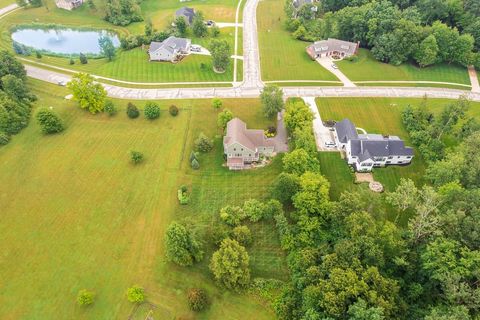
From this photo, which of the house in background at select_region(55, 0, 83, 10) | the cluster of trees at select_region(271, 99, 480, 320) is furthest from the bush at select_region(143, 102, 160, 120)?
the house in background at select_region(55, 0, 83, 10)

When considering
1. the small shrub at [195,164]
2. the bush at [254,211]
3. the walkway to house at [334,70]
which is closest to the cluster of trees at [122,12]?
the walkway to house at [334,70]

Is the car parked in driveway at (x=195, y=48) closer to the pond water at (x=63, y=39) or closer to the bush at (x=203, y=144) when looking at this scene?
the pond water at (x=63, y=39)

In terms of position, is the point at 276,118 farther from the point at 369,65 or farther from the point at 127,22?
the point at 127,22

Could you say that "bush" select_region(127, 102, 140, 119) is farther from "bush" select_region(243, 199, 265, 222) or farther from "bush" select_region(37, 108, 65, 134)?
"bush" select_region(243, 199, 265, 222)

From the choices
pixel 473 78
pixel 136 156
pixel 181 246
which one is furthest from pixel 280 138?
pixel 473 78

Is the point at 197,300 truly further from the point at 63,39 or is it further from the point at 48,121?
the point at 63,39

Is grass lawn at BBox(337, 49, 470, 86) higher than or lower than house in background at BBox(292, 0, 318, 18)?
lower
